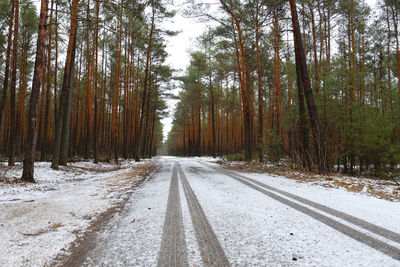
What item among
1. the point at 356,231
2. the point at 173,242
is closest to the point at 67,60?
the point at 173,242

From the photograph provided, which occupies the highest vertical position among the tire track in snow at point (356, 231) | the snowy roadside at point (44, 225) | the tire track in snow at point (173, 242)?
the tire track in snow at point (356, 231)

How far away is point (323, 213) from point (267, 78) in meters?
17.8

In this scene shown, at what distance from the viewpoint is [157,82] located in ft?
70.3

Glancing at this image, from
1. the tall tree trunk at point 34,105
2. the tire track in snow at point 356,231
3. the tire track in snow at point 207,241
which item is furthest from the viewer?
the tall tree trunk at point 34,105

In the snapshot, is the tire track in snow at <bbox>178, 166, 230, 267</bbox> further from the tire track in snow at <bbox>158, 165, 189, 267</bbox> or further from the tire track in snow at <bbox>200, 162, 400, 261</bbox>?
the tire track in snow at <bbox>200, 162, 400, 261</bbox>

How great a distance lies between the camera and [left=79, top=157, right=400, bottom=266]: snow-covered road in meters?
1.49

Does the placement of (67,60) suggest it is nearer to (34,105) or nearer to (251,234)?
(34,105)

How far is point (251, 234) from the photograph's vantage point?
1.96 m

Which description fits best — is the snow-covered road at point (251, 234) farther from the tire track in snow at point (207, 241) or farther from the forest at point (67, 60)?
the forest at point (67, 60)

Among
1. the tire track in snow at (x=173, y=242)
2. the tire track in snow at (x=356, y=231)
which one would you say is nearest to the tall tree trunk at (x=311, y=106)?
the tire track in snow at (x=356, y=231)

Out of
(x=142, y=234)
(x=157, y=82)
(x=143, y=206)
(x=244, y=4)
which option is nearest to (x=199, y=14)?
(x=244, y=4)

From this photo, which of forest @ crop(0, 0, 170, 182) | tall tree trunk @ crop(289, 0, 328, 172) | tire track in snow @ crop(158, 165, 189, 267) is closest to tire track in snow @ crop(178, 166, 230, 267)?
tire track in snow @ crop(158, 165, 189, 267)

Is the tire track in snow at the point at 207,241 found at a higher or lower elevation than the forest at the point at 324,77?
lower

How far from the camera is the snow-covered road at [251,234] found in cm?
149
